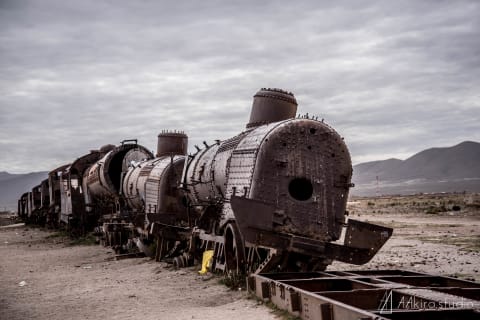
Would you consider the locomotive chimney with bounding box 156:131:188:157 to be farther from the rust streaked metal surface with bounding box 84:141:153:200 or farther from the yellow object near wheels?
the yellow object near wheels

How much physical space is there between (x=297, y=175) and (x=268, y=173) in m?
0.54

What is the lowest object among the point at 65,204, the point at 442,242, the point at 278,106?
the point at 442,242

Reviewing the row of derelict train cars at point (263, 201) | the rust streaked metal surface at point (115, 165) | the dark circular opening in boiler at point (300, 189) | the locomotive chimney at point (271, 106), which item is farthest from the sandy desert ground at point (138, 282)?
the locomotive chimney at point (271, 106)

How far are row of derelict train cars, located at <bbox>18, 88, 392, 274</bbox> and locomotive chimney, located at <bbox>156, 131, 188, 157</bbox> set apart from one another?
2.39 meters

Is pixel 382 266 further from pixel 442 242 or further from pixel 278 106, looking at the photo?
pixel 442 242

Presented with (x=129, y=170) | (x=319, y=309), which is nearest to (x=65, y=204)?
(x=129, y=170)

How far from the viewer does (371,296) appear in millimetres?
6984

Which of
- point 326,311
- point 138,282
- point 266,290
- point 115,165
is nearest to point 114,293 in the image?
point 138,282

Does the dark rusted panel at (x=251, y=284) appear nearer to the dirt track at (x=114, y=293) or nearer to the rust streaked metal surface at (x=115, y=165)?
the dirt track at (x=114, y=293)

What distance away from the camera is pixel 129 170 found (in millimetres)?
19984

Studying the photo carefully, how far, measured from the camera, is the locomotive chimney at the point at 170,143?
63.7ft

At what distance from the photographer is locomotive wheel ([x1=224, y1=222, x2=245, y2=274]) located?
10.1 m

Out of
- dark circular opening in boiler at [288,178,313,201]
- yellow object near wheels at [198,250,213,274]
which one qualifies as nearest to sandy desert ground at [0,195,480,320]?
yellow object near wheels at [198,250,213,274]

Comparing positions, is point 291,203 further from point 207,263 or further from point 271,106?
point 207,263
